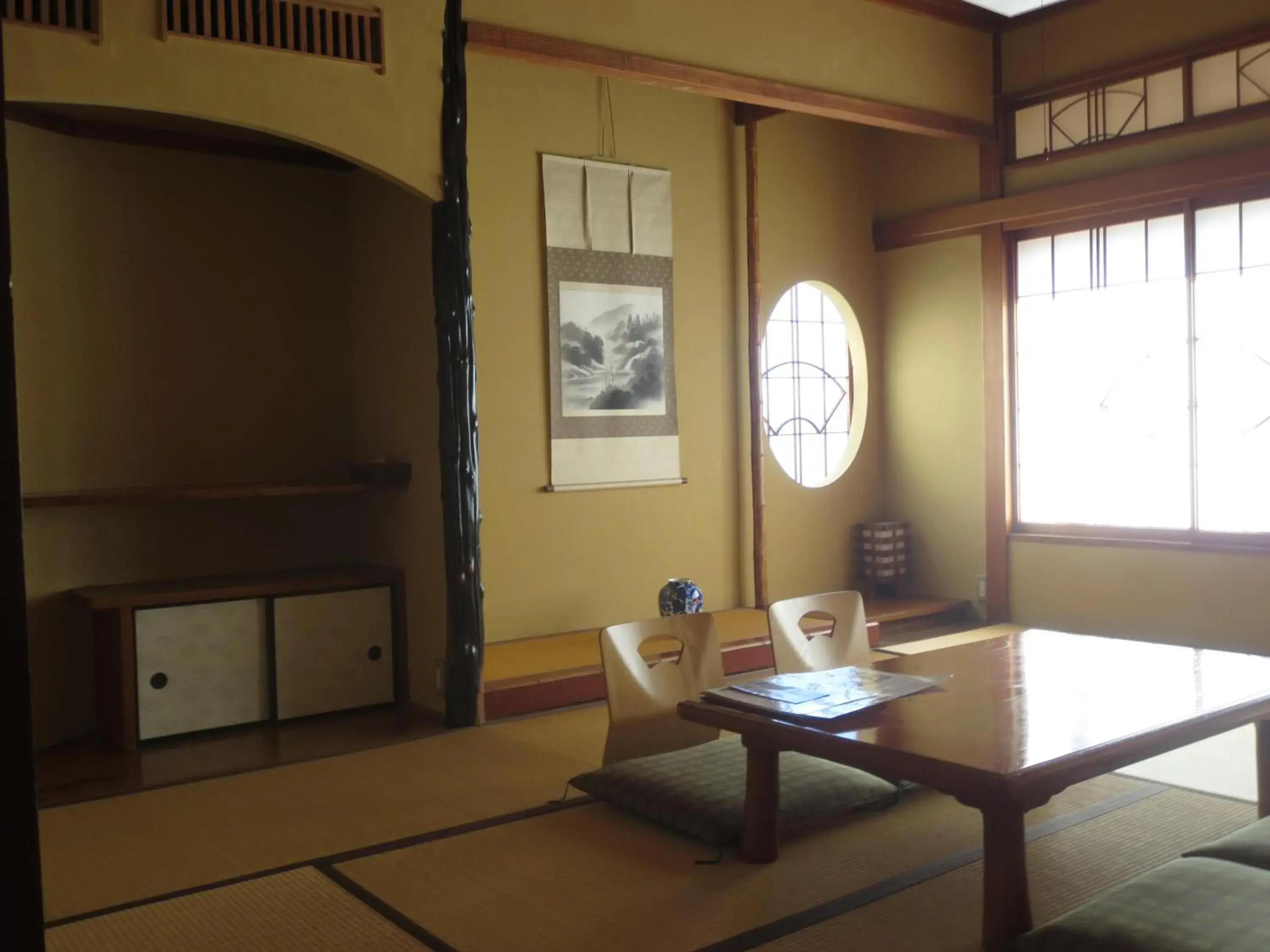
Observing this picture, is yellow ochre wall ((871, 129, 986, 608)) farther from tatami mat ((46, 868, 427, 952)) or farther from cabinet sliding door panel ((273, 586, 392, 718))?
tatami mat ((46, 868, 427, 952))

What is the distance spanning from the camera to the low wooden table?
7.80ft

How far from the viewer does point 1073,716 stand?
2.70m

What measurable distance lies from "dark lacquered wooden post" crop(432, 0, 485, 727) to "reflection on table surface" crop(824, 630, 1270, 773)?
1.83 m

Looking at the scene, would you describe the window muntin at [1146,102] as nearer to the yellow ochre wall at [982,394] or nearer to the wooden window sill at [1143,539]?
the yellow ochre wall at [982,394]

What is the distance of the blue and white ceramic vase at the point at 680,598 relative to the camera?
5559 millimetres

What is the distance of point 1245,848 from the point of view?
93.6 inches

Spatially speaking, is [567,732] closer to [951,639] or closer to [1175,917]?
[951,639]

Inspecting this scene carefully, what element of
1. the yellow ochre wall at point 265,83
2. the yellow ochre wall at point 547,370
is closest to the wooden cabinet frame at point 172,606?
the yellow ochre wall at point 547,370

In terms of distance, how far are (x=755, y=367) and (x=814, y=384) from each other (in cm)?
79

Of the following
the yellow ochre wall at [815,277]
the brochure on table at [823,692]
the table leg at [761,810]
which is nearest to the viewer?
the brochure on table at [823,692]

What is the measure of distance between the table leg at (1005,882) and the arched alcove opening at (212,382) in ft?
8.81

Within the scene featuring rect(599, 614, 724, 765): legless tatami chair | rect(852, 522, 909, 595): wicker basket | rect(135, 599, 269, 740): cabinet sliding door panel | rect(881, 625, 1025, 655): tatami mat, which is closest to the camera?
rect(599, 614, 724, 765): legless tatami chair

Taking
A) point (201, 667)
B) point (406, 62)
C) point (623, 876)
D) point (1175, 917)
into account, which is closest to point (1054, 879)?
point (1175, 917)

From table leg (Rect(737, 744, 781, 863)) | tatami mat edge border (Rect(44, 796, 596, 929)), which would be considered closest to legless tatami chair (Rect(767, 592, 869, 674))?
table leg (Rect(737, 744, 781, 863))
